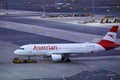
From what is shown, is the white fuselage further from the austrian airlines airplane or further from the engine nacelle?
the engine nacelle

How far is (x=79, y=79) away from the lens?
32.2 meters

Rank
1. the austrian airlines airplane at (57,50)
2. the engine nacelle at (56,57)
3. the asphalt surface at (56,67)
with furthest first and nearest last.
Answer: the austrian airlines airplane at (57,50) < the engine nacelle at (56,57) < the asphalt surface at (56,67)

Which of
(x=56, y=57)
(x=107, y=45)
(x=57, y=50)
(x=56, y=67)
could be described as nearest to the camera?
(x=56, y=67)

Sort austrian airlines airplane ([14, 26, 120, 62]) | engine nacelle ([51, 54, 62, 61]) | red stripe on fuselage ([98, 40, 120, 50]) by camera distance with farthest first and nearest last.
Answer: red stripe on fuselage ([98, 40, 120, 50]), austrian airlines airplane ([14, 26, 120, 62]), engine nacelle ([51, 54, 62, 61])

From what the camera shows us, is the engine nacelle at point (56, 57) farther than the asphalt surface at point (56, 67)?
Yes

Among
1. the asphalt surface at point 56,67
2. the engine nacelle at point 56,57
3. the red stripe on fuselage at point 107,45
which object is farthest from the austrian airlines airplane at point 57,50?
the red stripe on fuselage at point 107,45

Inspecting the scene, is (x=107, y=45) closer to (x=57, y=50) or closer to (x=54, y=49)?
(x=57, y=50)

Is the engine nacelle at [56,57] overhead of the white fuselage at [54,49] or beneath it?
beneath

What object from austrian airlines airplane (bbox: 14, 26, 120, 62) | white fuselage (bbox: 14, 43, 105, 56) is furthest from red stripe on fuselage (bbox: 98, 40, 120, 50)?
white fuselage (bbox: 14, 43, 105, 56)

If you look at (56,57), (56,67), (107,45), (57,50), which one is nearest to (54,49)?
(57,50)

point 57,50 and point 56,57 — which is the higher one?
point 57,50

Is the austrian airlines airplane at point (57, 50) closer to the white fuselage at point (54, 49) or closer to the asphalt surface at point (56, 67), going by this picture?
the white fuselage at point (54, 49)

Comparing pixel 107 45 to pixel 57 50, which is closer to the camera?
pixel 57 50

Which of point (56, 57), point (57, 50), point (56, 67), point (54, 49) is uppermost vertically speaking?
point (54, 49)
